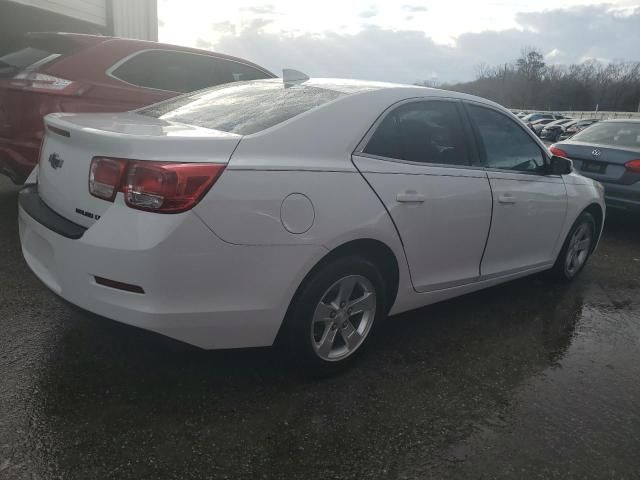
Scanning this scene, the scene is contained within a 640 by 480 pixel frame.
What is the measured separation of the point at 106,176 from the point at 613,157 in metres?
5.90

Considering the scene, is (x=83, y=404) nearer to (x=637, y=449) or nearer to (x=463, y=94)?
(x=637, y=449)

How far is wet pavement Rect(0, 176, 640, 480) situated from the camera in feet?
6.86

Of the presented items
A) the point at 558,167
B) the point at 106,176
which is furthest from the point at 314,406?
the point at 558,167

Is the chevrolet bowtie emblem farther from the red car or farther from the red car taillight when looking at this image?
the red car

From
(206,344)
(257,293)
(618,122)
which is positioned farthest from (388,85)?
(618,122)

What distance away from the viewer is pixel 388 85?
3092mm

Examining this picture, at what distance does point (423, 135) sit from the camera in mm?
3014

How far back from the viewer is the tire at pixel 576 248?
4.38 metres

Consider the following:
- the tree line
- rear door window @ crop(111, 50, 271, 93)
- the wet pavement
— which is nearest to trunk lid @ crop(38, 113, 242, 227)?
the wet pavement

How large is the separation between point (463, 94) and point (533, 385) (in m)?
1.80

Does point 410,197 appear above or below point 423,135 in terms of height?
below

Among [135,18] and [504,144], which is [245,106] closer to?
[504,144]

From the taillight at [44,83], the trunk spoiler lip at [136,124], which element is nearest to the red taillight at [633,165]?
the trunk spoiler lip at [136,124]

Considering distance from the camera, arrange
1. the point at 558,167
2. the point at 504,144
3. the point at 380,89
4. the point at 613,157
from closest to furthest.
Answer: the point at 380,89 → the point at 504,144 → the point at 558,167 → the point at 613,157
